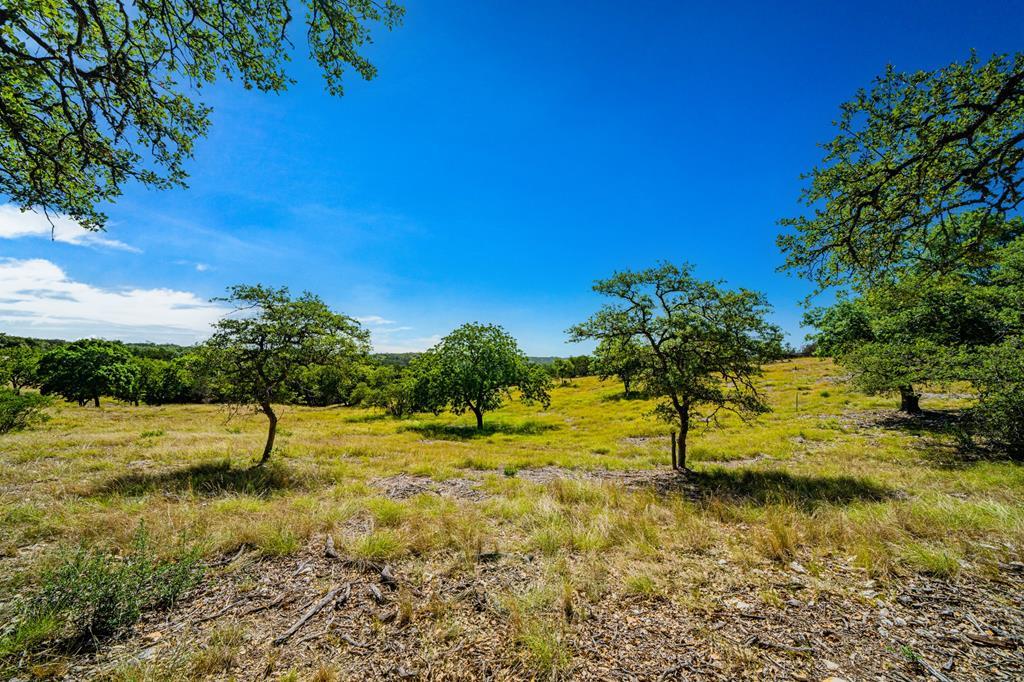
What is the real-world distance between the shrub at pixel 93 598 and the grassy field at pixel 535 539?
247 mm

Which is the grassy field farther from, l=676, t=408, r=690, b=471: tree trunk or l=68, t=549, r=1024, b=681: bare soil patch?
l=676, t=408, r=690, b=471: tree trunk

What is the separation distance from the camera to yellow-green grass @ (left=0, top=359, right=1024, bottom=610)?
5.55m

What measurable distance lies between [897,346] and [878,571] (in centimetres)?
1585

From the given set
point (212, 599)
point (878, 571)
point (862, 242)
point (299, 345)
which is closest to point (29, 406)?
point (299, 345)

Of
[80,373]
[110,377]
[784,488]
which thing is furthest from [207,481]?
[80,373]

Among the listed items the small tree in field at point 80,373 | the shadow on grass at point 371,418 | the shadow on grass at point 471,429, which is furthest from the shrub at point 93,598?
the small tree in field at point 80,373

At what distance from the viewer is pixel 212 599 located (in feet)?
15.5

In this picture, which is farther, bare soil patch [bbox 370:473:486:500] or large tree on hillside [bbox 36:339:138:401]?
large tree on hillside [bbox 36:339:138:401]

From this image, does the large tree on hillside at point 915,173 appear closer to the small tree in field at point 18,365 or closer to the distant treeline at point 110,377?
the distant treeline at point 110,377

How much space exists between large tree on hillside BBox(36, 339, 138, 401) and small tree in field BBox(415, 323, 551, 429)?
177 feet

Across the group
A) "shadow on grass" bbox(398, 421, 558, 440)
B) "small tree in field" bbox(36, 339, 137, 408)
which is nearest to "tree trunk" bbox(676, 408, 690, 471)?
"shadow on grass" bbox(398, 421, 558, 440)

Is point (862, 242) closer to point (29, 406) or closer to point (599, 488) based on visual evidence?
point (599, 488)

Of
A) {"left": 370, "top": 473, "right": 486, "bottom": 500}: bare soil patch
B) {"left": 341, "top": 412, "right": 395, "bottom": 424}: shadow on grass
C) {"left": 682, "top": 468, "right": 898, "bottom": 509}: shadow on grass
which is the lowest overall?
{"left": 341, "top": 412, "right": 395, "bottom": 424}: shadow on grass

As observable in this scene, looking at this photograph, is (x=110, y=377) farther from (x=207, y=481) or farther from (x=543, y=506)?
(x=543, y=506)
